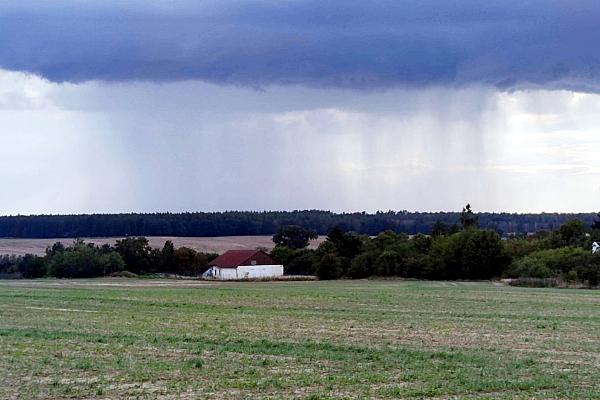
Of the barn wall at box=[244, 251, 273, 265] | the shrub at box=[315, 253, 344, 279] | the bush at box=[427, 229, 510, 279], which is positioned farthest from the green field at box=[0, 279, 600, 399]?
the barn wall at box=[244, 251, 273, 265]

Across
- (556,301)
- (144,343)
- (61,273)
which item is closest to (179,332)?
(144,343)

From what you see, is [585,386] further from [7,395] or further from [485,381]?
[7,395]

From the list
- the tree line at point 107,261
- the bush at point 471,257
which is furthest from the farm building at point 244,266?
the bush at point 471,257

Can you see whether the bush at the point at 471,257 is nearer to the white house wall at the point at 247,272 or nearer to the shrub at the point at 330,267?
the shrub at the point at 330,267

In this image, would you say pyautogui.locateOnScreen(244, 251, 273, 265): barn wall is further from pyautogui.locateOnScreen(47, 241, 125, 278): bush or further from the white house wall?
pyautogui.locateOnScreen(47, 241, 125, 278): bush

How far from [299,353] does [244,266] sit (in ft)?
335

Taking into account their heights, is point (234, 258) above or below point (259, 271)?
above

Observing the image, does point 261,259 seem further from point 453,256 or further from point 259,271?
point 453,256

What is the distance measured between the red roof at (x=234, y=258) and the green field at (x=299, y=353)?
7961 centimetres

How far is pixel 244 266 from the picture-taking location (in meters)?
128

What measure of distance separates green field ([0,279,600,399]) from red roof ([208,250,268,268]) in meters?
79.6

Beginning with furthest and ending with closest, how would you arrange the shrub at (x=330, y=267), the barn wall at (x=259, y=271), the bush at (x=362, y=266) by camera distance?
1. the barn wall at (x=259, y=271)
2. the shrub at (x=330, y=267)
3. the bush at (x=362, y=266)

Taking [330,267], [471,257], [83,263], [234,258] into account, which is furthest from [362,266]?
[83,263]

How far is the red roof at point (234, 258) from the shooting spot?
422 feet
